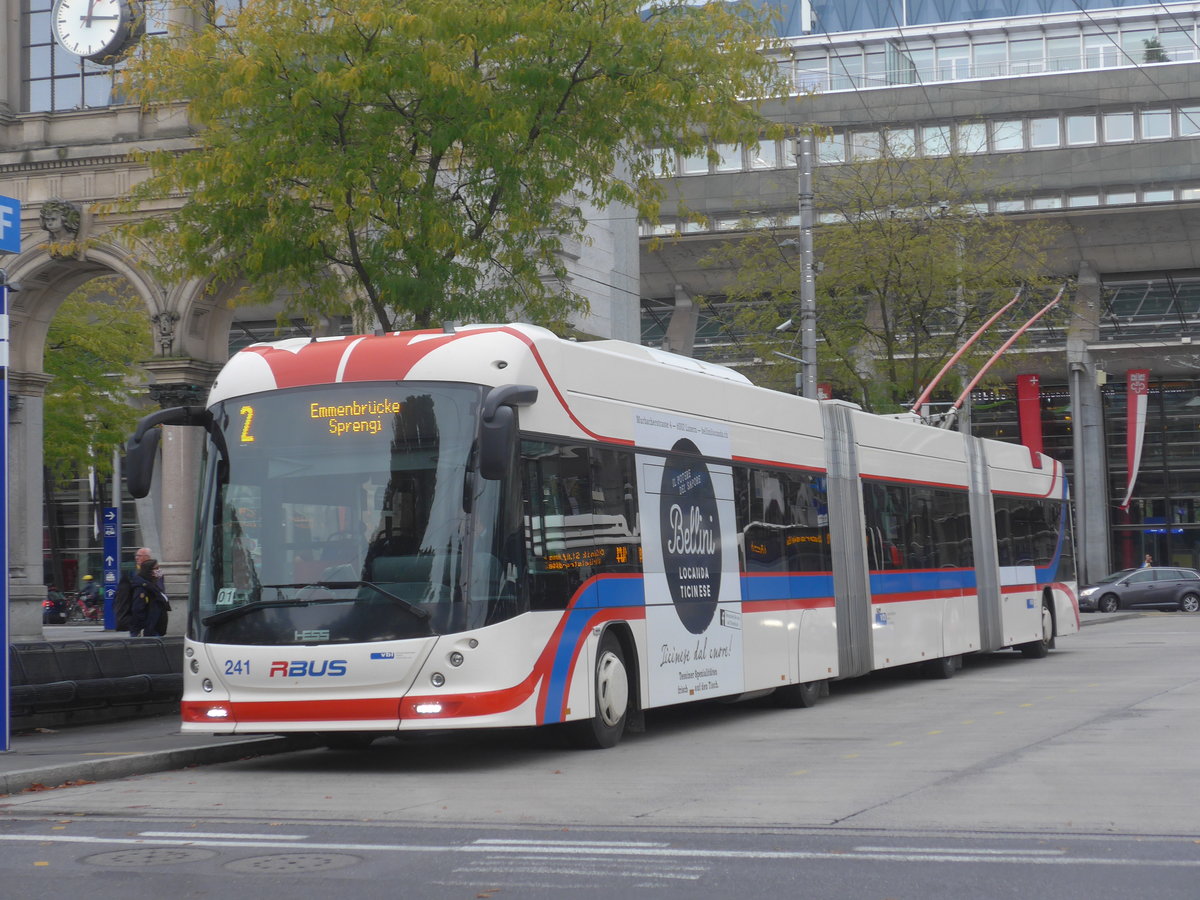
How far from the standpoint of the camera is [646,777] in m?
11.5

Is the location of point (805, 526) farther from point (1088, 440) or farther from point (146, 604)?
point (1088, 440)

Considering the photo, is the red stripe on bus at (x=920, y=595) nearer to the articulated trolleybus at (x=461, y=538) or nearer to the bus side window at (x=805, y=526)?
the bus side window at (x=805, y=526)

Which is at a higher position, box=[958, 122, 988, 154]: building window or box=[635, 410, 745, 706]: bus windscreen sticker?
box=[958, 122, 988, 154]: building window

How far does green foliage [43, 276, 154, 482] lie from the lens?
125ft

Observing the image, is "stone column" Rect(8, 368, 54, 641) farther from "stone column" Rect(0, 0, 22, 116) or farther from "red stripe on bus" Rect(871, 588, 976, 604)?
"red stripe on bus" Rect(871, 588, 976, 604)

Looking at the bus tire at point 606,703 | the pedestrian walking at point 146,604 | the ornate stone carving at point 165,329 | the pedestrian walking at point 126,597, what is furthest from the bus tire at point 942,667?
the ornate stone carving at point 165,329

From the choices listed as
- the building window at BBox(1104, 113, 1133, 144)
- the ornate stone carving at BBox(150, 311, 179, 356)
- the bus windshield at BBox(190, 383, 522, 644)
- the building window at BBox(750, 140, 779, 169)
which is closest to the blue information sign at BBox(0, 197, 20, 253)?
the bus windshield at BBox(190, 383, 522, 644)

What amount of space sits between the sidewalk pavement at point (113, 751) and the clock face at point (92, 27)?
1308cm

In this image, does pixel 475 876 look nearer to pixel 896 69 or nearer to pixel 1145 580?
pixel 1145 580

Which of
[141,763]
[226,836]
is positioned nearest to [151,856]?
Answer: [226,836]

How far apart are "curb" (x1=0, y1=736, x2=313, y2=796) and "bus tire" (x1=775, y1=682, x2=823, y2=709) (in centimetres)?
541

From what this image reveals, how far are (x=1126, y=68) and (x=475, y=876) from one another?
163 ft

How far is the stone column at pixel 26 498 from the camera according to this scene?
86.0ft

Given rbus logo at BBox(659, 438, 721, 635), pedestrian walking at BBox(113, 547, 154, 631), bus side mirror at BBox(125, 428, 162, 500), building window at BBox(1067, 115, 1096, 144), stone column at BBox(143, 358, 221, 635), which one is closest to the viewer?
bus side mirror at BBox(125, 428, 162, 500)
